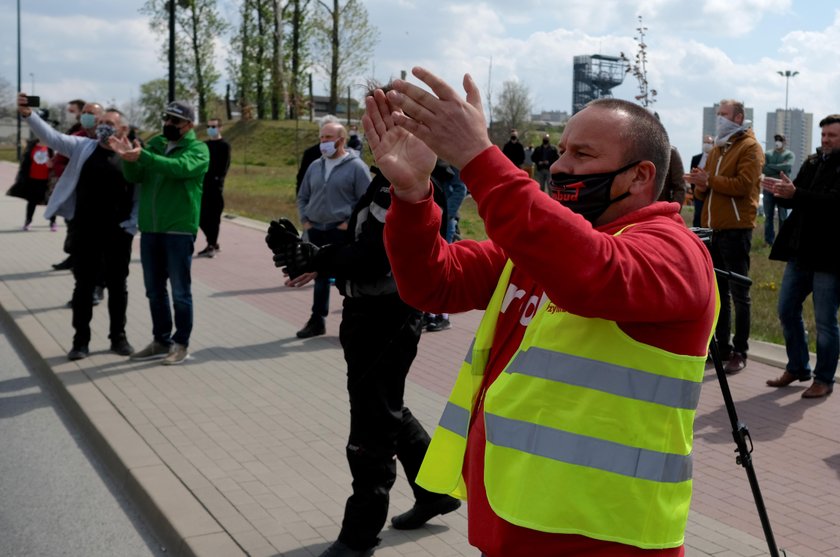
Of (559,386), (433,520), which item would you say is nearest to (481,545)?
(559,386)

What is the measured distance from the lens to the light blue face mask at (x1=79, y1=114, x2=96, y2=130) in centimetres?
967

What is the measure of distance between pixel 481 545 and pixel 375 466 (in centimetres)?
220

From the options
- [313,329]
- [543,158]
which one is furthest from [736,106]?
[543,158]

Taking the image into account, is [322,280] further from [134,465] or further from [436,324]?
[134,465]

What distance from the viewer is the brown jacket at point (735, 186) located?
8391 millimetres

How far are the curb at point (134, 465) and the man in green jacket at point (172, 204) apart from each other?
3.20ft

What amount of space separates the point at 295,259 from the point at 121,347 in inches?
197

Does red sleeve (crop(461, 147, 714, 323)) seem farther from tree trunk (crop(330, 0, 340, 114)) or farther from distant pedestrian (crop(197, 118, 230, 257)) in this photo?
tree trunk (crop(330, 0, 340, 114))

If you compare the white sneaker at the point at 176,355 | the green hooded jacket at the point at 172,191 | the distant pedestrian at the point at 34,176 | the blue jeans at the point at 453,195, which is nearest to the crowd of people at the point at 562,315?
the green hooded jacket at the point at 172,191

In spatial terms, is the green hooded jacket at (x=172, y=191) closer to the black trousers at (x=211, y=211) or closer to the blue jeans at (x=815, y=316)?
the blue jeans at (x=815, y=316)

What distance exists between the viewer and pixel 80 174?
29.1 ft

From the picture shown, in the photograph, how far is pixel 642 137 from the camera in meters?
2.35

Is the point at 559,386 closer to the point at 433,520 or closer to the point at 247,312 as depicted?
the point at 433,520

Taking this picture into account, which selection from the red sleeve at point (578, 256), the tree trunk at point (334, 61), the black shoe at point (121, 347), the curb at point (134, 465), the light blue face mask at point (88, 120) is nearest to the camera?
the red sleeve at point (578, 256)
